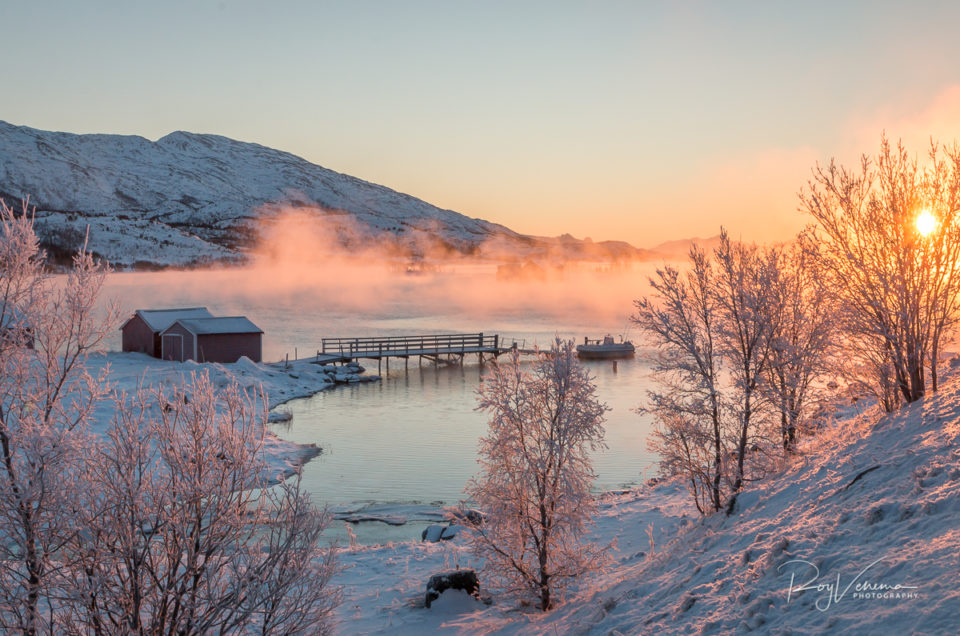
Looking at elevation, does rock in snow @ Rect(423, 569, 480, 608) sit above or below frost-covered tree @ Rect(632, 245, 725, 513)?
below

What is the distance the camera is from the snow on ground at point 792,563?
8.16 meters

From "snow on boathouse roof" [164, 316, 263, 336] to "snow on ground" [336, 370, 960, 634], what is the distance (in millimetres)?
35026

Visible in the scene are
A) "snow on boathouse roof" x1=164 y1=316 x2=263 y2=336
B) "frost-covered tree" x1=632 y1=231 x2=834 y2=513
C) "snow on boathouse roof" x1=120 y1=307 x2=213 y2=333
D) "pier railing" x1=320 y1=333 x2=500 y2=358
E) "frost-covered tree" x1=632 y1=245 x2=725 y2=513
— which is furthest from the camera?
"pier railing" x1=320 y1=333 x2=500 y2=358

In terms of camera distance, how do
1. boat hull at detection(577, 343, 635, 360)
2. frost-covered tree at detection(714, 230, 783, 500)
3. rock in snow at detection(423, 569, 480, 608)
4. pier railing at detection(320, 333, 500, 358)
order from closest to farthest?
rock in snow at detection(423, 569, 480, 608) → frost-covered tree at detection(714, 230, 783, 500) → pier railing at detection(320, 333, 500, 358) → boat hull at detection(577, 343, 635, 360)

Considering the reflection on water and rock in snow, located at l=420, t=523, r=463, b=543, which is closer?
rock in snow, located at l=420, t=523, r=463, b=543

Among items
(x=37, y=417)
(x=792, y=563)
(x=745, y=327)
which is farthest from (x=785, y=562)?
(x=37, y=417)

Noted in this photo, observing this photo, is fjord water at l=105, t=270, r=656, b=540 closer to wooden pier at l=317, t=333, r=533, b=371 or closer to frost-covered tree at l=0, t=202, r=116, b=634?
frost-covered tree at l=0, t=202, r=116, b=634

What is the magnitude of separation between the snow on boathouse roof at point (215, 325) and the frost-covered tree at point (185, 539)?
1675 inches

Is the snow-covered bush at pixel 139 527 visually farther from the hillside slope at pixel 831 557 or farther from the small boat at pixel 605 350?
the small boat at pixel 605 350

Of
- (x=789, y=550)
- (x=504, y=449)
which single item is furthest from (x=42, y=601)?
(x=789, y=550)

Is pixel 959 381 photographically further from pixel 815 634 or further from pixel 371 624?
pixel 371 624

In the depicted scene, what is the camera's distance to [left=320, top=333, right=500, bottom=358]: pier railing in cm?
6003
